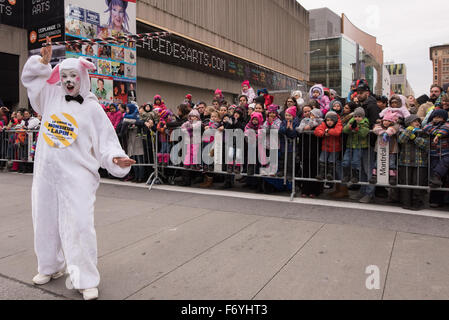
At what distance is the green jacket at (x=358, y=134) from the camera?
640 cm

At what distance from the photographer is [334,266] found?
12.0 feet

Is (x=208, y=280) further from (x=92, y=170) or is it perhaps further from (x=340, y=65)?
(x=340, y=65)

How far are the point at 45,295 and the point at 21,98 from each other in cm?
1436

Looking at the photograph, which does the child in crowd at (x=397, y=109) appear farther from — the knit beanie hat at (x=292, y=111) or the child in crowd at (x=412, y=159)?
the knit beanie hat at (x=292, y=111)

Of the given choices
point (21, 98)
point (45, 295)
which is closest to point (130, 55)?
point (21, 98)

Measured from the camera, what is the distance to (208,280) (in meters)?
3.38

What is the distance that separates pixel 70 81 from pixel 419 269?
373 cm

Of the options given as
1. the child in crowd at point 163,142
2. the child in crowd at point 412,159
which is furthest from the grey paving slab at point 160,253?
the child in crowd at point 163,142

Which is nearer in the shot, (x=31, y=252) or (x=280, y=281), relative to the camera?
(x=280, y=281)

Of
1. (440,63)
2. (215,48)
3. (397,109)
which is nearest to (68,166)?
(397,109)

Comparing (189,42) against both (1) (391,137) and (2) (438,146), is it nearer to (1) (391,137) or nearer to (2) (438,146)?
(1) (391,137)

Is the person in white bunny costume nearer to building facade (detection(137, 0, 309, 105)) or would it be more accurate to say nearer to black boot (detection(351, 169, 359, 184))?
black boot (detection(351, 169, 359, 184))
